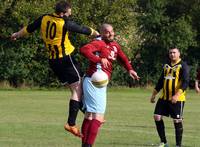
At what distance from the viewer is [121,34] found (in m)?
45.7

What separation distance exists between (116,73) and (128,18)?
155 inches

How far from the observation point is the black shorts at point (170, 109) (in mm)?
12891

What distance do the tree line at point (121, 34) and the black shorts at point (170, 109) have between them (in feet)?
97.2

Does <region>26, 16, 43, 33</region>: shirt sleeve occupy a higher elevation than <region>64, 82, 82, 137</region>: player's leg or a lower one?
higher

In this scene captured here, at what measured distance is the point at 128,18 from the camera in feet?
149

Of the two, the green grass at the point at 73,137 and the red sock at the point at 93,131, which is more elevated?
the red sock at the point at 93,131

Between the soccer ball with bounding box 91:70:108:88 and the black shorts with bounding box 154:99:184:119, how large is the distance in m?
3.30

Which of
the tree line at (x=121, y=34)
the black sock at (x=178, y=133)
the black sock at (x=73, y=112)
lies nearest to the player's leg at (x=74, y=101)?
the black sock at (x=73, y=112)

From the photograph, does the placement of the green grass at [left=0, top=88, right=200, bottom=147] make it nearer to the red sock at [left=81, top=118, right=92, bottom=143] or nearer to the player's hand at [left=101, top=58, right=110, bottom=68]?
the red sock at [left=81, top=118, right=92, bottom=143]

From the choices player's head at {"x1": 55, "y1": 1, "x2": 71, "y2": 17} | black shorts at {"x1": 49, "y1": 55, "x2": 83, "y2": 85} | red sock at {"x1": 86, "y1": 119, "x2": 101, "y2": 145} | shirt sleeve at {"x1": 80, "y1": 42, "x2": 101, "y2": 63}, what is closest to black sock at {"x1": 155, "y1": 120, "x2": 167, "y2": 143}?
black shorts at {"x1": 49, "y1": 55, "x2": 83, "y2": 85}

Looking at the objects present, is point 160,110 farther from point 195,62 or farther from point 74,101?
point 195,62

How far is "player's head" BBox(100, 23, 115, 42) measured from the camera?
32.7 ft

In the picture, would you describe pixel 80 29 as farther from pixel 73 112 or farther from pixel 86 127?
pixel 86 127

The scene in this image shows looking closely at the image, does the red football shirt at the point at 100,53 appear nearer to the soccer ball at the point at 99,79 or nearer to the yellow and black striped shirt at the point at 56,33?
the soccer ball at the point at 99,79
